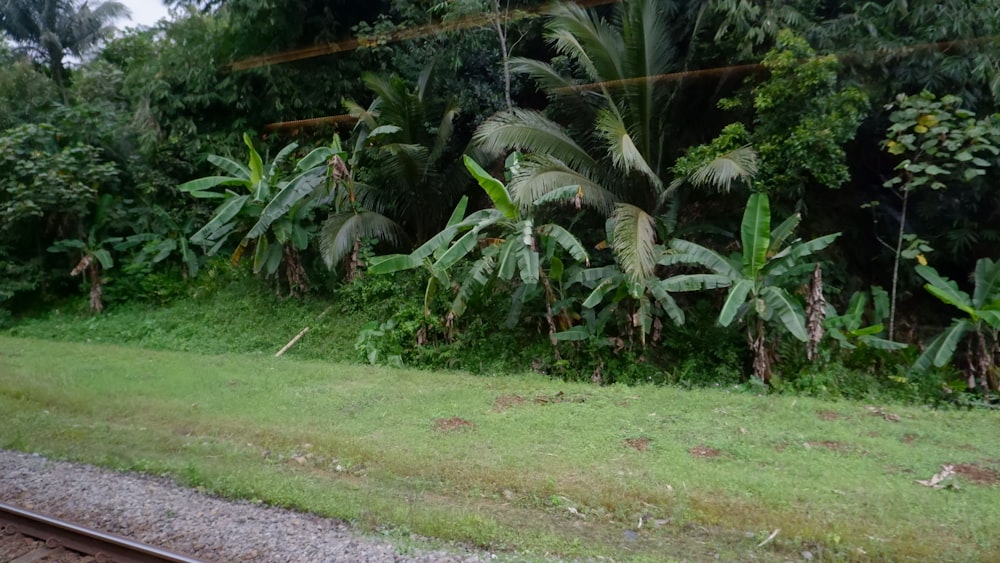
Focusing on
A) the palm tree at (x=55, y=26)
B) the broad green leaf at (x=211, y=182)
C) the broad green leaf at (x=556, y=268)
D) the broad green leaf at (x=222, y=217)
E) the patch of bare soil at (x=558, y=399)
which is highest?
the palm tree at (x=55, y=26)

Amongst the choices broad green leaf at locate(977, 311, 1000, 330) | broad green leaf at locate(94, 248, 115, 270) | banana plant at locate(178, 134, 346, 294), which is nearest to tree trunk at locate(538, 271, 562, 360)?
banana plant at locate(178, 134, 346, 294)

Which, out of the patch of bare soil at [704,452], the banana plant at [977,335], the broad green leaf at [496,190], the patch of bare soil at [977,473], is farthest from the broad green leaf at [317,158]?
the patch of bare soil at [977,473]

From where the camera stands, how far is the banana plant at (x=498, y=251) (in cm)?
860

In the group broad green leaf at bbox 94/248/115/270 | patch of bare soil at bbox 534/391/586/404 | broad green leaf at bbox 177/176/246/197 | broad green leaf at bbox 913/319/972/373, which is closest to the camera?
patch of bare soil at bbox 534/391/586/404

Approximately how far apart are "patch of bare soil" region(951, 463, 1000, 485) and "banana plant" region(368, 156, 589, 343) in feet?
14.2

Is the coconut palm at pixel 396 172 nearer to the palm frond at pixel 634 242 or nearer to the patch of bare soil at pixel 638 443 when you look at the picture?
the palm frond at pixel 634 242

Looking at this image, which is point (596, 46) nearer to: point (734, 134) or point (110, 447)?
point (734, 134)

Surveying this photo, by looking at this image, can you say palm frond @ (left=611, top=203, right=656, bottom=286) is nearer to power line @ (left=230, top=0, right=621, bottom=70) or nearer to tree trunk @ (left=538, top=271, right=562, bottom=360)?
tree trunk @ (left=538, top=271, right=562, bottom=360)

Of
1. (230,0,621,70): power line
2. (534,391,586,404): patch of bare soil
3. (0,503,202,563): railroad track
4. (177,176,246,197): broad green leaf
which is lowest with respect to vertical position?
(534,391,586,404): patch of bare soil

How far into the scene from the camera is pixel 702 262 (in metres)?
8.70

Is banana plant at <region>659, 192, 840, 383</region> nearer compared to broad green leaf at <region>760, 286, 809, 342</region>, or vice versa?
broad green leaf at <region>760, 286, 809, 342</region>

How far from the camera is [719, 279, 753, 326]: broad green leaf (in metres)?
A: 8.00

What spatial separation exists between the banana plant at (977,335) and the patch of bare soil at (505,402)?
4.81 meters

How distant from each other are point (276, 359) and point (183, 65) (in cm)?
769
